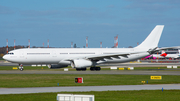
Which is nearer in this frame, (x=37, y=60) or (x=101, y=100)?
(x=101, y=100)

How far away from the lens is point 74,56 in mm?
62562

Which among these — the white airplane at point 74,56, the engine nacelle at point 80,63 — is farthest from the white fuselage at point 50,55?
the engine nacelle at point 80,63

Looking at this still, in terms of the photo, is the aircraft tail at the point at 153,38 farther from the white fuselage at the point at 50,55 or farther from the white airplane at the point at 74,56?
the white fuselage at the point at 50,55

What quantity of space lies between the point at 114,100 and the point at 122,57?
45.5 metres

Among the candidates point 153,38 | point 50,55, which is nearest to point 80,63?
point 50,55

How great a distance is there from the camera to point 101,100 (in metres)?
20.2

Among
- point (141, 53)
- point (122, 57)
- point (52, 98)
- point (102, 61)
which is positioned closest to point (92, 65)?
point (102, 61)

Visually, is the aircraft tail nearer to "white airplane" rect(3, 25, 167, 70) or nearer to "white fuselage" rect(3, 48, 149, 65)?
"white airplane" rect(3, 25, 167, 70)

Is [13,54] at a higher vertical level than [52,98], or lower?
higher

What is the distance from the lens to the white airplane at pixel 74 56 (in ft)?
194

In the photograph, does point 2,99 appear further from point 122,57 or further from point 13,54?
point 122,57

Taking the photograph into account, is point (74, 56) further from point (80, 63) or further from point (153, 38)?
point (153, 38)

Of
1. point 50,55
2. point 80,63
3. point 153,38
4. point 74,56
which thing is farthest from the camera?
point 153,38

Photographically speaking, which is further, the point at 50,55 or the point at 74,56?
the point at 74,56
